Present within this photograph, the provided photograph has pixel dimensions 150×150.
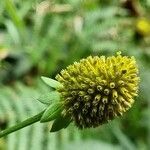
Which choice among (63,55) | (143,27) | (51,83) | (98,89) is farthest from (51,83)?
(143,27)

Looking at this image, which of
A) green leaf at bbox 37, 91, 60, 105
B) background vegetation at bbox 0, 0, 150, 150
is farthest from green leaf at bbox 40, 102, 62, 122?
background vegetation at bbox 0, 0, 150, 150

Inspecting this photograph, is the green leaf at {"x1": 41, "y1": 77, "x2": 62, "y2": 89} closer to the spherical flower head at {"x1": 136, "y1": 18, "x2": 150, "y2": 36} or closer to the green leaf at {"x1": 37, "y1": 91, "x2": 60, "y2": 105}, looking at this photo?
the green leaf at {"x1": 37, "y1": 91, "x2": 60, "y2": 105}

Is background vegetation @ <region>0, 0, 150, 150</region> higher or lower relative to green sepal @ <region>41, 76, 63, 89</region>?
higher

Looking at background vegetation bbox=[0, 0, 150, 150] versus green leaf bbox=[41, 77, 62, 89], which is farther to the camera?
background vegetation bbox=[0, 0, 150, 150]

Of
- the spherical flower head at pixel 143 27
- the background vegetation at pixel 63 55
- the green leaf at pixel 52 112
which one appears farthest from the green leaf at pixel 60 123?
the spherical flower head at pixel 143 27

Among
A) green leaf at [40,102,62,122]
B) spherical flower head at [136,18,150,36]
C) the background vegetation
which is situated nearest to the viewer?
green leaf at [40,102,62,122]

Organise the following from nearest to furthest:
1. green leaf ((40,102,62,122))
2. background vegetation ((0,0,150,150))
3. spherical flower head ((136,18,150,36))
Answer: green leaf ((40,102,62,122)), background vegetation ((0,0,150,150)), spherical flower head ((136,18,150,36))
